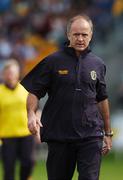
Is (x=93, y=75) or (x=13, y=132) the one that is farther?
(x=13, y=132)

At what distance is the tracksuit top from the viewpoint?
8836 millimetres

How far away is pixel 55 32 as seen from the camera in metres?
23.9

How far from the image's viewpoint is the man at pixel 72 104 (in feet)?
28.9

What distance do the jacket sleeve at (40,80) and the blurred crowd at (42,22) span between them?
45.0 feet

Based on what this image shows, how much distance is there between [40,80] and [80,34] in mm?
A: 657

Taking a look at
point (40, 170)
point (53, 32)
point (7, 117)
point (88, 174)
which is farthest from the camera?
point (53, 32)

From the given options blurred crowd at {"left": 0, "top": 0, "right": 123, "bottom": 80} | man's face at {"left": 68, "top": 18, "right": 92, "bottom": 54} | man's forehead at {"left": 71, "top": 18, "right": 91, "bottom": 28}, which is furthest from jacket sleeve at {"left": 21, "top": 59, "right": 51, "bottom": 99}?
blurred crowd at {"left": 0, "top": 0, "right": 123, "bottom": 80}

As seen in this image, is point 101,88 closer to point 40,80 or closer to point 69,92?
point 69,92

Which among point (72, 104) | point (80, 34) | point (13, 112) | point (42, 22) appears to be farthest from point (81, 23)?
point (42, 22)

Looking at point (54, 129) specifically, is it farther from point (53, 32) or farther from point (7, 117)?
point (53, 32)

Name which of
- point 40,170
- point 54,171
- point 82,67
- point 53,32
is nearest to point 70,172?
point 54,171

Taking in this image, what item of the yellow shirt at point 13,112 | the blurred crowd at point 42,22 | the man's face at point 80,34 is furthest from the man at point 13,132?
the blurred crowd at point 42,22

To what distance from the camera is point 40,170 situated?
61.8 ft

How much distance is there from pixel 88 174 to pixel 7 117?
527cm
